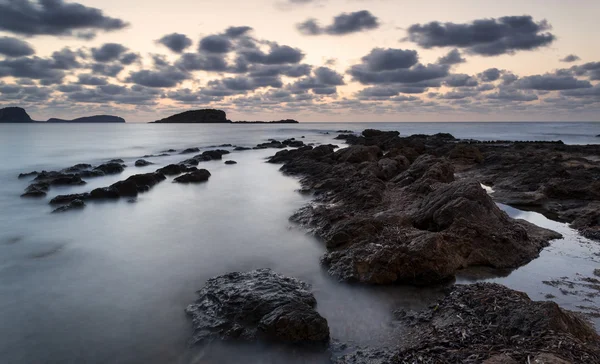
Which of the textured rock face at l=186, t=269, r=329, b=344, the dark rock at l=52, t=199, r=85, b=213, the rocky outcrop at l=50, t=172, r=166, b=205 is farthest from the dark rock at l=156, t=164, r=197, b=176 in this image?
the textured rock face at l=186, t=269, r=329, b=344

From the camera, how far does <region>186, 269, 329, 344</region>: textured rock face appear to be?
566 cm

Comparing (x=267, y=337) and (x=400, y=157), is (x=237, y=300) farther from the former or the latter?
(x=400, y=157)

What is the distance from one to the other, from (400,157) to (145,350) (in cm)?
1814

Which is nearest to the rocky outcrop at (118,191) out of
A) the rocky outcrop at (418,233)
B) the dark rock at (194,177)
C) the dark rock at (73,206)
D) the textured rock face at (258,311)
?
the dark rock at (73,206)

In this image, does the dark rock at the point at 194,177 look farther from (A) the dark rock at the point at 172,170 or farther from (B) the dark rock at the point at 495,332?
(B) the dark rock at the point at 495,332

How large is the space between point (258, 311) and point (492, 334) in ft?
11.8

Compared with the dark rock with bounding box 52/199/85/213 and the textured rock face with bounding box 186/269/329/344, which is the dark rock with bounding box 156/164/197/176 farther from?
the textured rock face with bounding box 186/269/329/344

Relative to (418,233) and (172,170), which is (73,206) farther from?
(418,233)

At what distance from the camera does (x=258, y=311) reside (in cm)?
615

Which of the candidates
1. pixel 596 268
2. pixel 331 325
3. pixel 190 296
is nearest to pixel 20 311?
pixel 190 296

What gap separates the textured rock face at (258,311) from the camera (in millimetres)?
5664

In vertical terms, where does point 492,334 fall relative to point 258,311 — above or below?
above

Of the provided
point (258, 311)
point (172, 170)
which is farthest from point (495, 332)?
point (172, 170)

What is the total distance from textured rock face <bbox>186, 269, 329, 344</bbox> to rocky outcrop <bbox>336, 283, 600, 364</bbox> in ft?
2.67
